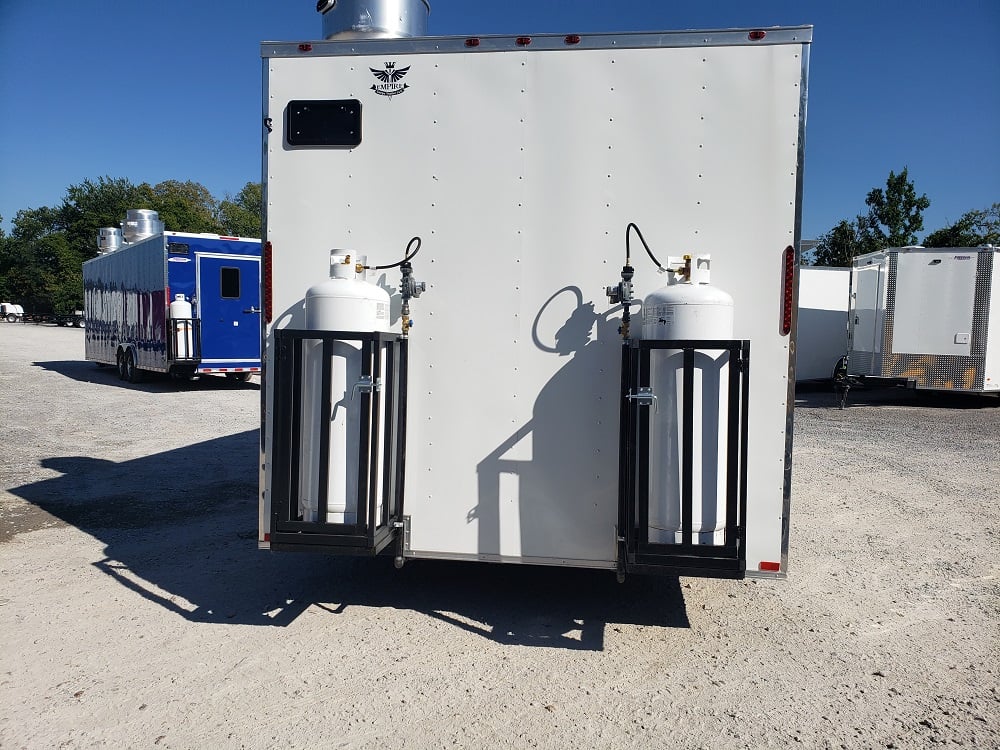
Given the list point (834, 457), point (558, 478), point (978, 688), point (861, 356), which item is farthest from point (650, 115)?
point (861, 356)

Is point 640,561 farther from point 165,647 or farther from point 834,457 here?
point 834,457

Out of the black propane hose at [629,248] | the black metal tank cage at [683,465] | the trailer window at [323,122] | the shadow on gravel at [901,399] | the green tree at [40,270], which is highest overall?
the green tree at [40,270]

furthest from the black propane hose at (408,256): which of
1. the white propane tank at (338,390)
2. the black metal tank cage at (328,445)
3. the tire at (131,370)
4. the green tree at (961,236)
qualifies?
the green tree at (961,236)

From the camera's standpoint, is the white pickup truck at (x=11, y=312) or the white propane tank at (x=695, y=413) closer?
the white propane tank at (x=695, y=413)

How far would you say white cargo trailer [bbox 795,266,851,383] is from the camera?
1555 centimetres

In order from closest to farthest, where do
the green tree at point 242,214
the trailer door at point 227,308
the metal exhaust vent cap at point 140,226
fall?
the trailer door at point 227,308 < the metal exhaust vent cap at point 140,226 < the green tree at point 242,214

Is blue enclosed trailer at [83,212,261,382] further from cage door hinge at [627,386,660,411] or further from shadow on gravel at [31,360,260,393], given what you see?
cage door hinge at [627,386,660,411]

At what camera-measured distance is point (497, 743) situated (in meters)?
2.73

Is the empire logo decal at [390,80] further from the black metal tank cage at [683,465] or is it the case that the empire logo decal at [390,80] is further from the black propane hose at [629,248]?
the black metal tank cage at [683,465]

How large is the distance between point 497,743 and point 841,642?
6.63 ft

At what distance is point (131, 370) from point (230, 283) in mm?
4149

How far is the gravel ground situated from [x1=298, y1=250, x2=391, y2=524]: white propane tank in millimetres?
778

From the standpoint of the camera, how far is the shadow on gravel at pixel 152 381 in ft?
50.1

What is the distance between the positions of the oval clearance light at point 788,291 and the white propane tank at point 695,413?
32 cm
